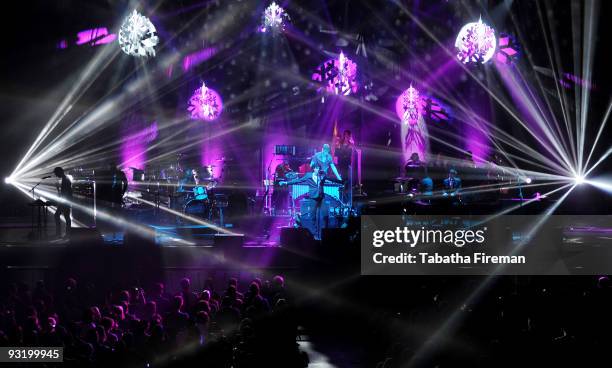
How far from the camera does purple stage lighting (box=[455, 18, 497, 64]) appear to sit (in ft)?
34.6

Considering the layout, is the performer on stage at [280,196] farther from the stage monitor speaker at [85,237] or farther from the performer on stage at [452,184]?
the stage monitor speaker at [85,237]

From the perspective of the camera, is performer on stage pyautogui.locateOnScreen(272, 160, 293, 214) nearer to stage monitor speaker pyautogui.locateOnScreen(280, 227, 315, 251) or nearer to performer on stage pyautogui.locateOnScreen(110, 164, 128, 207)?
performer on stage pyautogui.locateOnScreen(110, 164, 128, 207)

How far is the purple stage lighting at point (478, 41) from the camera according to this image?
1054 cm

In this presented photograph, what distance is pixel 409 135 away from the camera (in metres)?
16.1

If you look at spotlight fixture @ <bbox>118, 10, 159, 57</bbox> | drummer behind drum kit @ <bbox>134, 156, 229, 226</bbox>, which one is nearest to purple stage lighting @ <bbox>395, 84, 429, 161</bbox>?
drummer behind drum kit @ <bbox>134, 156, 229, 226</bbox>

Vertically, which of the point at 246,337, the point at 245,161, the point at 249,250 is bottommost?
the point at 246,337

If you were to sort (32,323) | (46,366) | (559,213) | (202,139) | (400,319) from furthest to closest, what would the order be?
(202,139), (559,213), (400,319), (32,323), (46,366)

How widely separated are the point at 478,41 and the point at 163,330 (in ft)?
27.7

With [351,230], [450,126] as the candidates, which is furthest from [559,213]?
[450,126]

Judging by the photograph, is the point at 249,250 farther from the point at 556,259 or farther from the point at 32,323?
the point at 556,259

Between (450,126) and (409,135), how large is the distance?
3.95 feet

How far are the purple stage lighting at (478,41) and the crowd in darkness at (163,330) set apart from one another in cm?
661

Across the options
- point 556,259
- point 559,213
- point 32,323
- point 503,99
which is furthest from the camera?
point 503,99

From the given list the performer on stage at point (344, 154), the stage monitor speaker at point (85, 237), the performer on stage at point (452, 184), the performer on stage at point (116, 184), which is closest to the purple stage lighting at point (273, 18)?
the performer on stage at point (344, 154)
